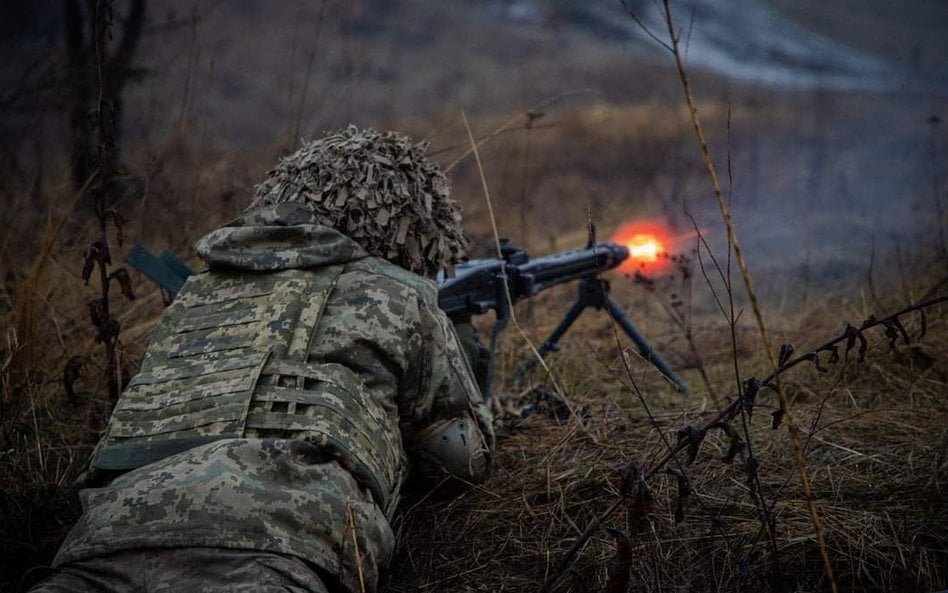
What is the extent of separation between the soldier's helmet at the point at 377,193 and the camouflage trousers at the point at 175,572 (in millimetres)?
1194

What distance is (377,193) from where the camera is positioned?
108 inches

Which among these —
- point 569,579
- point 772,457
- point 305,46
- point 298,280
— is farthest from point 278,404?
point 305,46

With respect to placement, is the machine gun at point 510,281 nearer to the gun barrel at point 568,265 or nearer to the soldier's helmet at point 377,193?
the gun barrel at point 568,265

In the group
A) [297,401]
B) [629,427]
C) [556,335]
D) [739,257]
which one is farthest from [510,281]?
[739,257]

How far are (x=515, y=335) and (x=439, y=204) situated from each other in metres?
2.18

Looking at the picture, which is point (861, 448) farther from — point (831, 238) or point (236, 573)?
point (831, 238)

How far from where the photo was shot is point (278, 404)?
2.19 m

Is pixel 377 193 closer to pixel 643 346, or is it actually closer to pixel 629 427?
pixel 629 427

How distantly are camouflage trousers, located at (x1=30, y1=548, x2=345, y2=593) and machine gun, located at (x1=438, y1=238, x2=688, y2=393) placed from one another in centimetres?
165

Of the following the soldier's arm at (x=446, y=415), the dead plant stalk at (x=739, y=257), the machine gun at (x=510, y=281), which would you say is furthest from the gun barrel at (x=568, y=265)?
the dead plant stalk at (x=739, y=257)

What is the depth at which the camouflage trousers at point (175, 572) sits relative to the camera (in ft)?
6.01

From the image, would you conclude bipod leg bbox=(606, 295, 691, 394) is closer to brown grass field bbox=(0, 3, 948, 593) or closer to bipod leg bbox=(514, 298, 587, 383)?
brown grass field bbox=(0, 3, 948, 593)

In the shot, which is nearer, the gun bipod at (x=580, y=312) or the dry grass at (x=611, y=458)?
the dry grass at (x=611, y=458)

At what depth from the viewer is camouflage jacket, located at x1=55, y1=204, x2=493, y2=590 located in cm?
191
